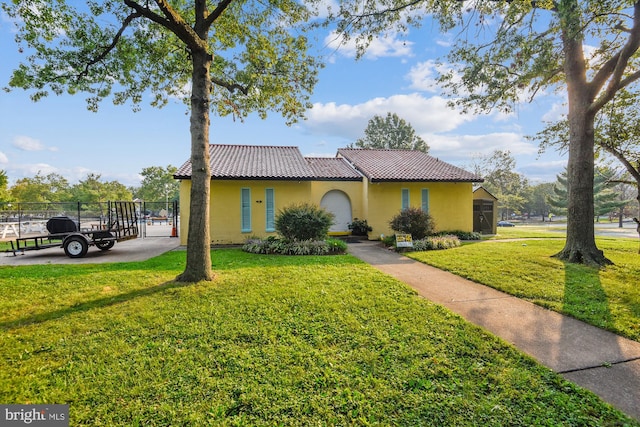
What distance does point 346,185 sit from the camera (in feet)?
49.0

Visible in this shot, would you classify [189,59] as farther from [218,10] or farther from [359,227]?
[359,227]

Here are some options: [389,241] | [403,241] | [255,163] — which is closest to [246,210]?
[255,163]

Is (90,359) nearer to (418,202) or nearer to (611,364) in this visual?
(611,364)

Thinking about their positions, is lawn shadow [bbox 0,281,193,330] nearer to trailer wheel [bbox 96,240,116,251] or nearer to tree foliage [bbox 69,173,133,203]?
trailer wheel [bbox 96,240,116,251]

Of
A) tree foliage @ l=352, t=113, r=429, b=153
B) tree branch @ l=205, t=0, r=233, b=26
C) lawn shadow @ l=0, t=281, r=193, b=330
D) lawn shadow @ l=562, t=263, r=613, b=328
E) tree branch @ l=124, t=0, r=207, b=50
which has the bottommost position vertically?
lawn shadow @ l=562, t=263, r=613, b=328

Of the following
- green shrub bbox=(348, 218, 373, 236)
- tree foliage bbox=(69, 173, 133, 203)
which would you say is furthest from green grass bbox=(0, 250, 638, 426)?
tree foliage bbox=(69, 173, 133, 203)

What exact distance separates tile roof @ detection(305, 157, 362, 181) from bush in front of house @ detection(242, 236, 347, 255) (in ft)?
14.5

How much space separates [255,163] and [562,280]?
12.5 meters

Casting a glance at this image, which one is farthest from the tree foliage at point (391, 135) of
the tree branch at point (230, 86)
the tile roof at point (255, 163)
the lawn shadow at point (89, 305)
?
the lawn shadow at point (89, 305)

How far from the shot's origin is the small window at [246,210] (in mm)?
12398

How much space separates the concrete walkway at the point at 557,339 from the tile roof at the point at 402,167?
8722mm

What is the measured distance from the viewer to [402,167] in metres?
15.6

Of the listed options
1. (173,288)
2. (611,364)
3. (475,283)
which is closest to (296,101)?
(173,288)

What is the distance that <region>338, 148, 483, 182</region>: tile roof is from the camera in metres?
14.0
